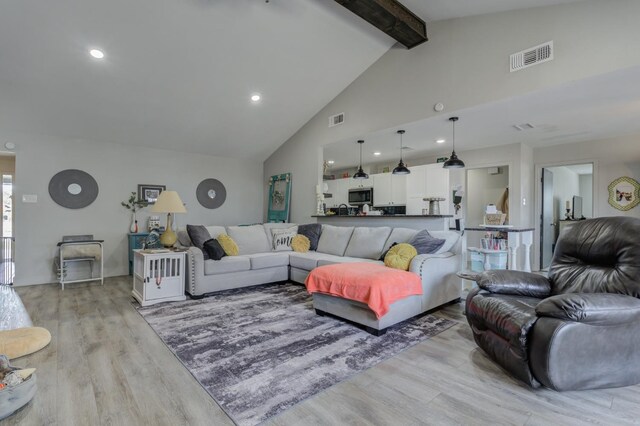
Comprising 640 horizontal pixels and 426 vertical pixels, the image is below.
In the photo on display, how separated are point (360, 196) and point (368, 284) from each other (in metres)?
4.92

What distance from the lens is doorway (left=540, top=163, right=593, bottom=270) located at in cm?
630

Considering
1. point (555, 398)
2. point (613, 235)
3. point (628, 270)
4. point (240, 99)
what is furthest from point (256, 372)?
point (240, 99)

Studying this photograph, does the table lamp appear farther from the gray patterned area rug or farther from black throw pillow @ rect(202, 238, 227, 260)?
the gray patterned area rug

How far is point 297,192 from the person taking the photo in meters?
6.55

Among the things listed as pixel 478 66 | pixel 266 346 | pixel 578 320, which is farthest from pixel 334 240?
pixel 578 320

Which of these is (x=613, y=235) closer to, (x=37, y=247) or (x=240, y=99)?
(x=240, y=99)

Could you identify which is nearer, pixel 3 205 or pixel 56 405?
pixel 56 405

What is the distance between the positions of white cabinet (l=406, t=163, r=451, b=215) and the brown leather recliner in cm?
392

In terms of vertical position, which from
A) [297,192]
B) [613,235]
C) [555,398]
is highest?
[297,192]

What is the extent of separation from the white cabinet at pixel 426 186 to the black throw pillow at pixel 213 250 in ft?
13.8

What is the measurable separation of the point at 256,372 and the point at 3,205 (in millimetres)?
7151

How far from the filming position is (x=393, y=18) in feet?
12.2

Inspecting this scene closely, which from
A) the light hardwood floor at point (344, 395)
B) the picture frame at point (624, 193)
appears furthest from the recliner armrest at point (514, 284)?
the picture frame at point (624, 193)

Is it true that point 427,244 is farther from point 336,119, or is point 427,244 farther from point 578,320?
A: point 336,119
